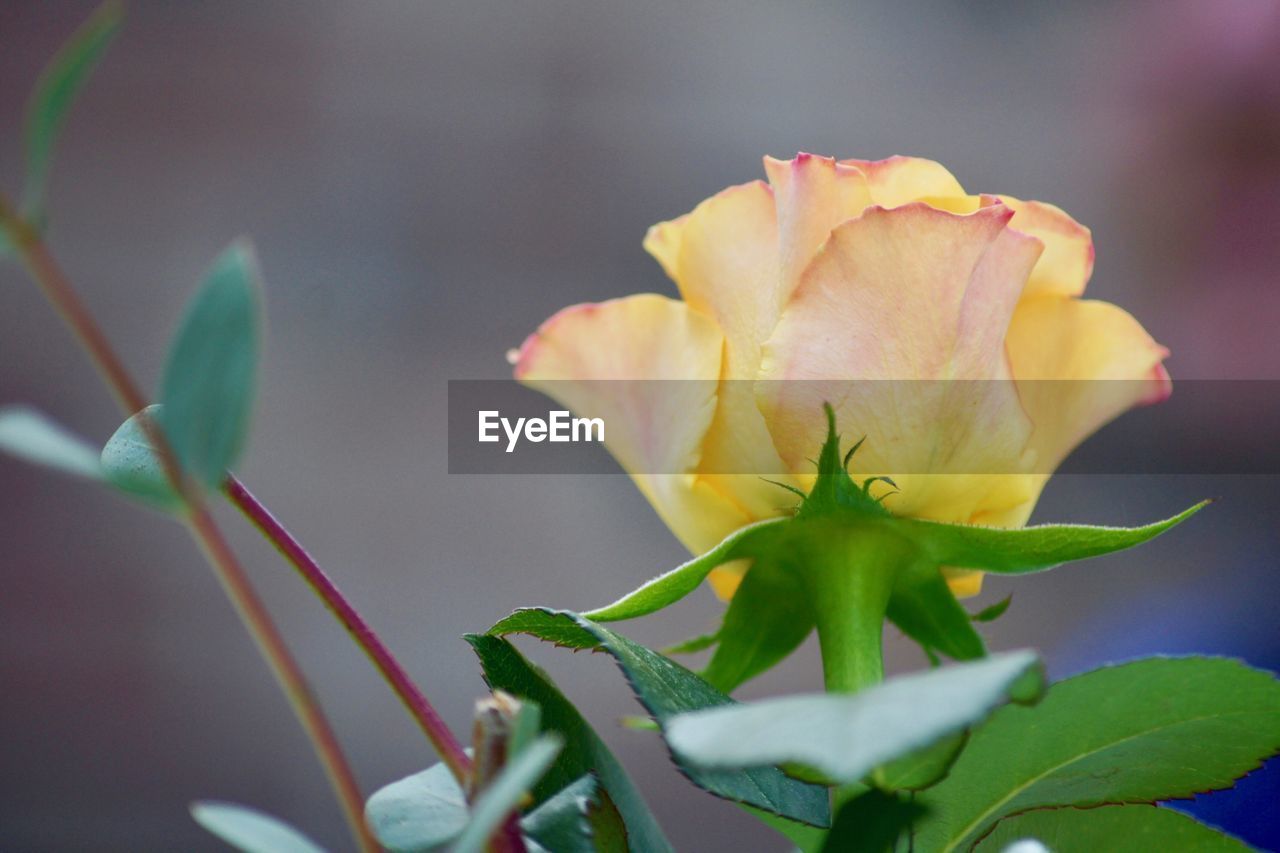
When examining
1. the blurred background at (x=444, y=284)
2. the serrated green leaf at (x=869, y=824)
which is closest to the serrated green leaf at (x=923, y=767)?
the serrated green leaf at (x=869, y=824)

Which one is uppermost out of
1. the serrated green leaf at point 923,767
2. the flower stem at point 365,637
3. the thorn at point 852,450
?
the thorn at point 852,450

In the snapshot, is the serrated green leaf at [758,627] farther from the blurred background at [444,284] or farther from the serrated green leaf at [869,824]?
the blurred background at [444,284]

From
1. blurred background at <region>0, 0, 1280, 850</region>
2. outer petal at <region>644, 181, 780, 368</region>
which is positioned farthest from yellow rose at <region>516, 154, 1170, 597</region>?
blurred background at <region>0, 0, 1280, 850</region>

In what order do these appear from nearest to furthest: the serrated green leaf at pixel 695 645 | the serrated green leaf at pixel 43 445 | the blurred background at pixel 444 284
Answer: the serrated green leaf at pixel 43 445 → the serrated green leaf at pixel 695 645 → the blurred background at pixel 444 284

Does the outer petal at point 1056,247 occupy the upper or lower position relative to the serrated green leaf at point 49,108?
upper

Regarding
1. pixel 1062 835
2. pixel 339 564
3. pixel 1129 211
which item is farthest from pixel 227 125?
pixel 1062 835

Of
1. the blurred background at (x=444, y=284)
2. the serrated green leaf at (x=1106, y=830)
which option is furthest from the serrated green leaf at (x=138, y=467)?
the blurred background at (x=444, y=284)

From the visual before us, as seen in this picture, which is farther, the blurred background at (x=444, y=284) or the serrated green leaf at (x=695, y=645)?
the blurred background at (x=444, y=284)

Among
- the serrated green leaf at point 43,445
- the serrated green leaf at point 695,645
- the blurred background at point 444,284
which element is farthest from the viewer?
the blurred background at point 444,284

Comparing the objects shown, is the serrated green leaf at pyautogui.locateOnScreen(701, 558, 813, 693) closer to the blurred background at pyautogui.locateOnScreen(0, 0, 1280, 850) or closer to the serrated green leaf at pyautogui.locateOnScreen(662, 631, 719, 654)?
the serrated green leaf at pyautogui.locateOnScreen(662, 631, 719, 654)
